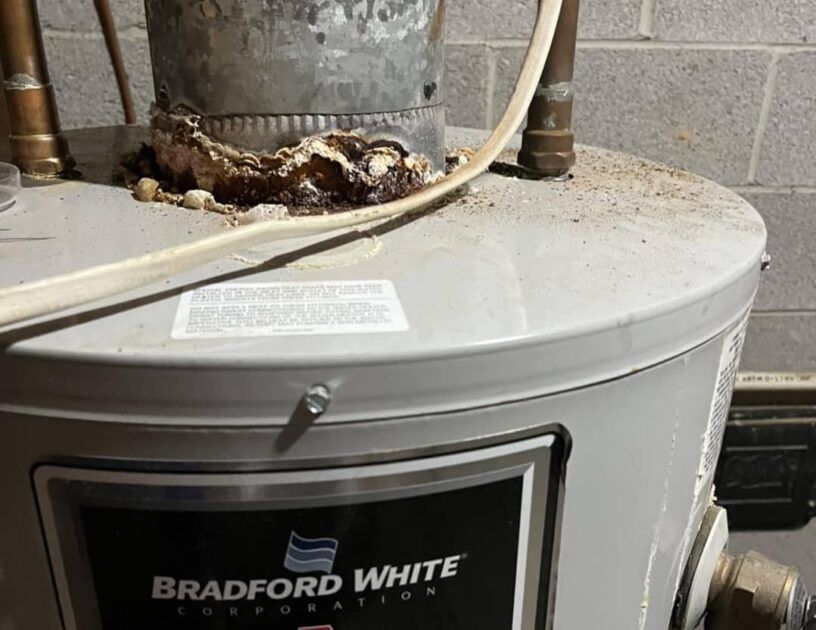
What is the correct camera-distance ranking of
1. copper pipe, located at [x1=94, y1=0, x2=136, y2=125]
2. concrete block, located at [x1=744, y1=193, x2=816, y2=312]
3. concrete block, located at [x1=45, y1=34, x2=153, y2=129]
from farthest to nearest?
concrete block, located at [x1=744, y1=193, x2=816, y2=312] < concrete block, located at [x1=45, y1=34, x2=153, y2=129] < copper pipe, located at [x1=94, y1=0, x2=136, y2=125]

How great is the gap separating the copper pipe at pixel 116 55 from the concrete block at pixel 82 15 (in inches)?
0.8

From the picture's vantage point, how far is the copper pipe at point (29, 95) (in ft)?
1.91

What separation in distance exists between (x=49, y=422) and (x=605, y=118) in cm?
84

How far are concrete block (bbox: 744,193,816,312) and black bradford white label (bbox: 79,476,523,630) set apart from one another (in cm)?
84

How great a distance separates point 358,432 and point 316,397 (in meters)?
0.03

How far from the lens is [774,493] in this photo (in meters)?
1.13

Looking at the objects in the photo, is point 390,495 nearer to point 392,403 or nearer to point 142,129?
point 392,403

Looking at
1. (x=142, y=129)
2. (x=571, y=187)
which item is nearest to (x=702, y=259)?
(x=571, y=187)

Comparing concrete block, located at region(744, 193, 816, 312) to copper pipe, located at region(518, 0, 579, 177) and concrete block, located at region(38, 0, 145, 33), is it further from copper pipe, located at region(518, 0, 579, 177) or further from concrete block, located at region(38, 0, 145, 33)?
concrete block, located at region(38, 0, 145, 33)

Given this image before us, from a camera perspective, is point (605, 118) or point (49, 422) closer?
point (49, 422)

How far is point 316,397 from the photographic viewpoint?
35cm

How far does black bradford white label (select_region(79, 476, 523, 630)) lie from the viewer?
1.24 ft

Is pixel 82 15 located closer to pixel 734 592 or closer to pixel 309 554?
pixel 309 554

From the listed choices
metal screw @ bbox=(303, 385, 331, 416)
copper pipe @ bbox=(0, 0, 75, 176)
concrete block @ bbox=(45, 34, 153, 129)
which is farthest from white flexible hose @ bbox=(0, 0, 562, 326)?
concrete block @ bbox=(45, 34, 153, 129)
